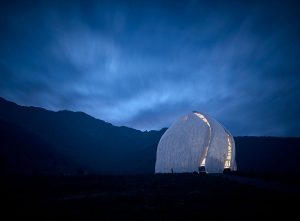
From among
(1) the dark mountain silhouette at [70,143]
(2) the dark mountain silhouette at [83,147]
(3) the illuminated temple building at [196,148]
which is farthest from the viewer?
(1) the dark mountain silhouette at [70,143]

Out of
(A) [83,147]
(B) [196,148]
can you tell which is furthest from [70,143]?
(B) [196,148]

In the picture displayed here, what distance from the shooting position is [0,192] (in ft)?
41.4

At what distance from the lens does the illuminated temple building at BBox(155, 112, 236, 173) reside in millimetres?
26875

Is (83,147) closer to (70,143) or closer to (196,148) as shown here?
(70,143)

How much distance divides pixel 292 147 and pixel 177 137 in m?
63.5

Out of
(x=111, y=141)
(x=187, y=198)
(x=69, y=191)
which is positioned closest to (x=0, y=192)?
(x=69, y=191)

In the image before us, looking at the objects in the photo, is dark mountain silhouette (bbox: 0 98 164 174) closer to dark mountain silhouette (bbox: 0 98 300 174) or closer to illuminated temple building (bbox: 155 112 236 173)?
dark mountain silhouette (bbox: 0 98 300 174)

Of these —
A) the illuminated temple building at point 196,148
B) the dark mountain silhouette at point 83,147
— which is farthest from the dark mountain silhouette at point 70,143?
the illuminated temple building at point 196,148

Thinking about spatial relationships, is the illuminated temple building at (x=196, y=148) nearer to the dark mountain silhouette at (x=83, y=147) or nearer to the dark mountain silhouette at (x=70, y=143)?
the dark mountain silhouette at (x=83, y=147)

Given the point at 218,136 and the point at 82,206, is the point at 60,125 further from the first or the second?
the point at 82,206

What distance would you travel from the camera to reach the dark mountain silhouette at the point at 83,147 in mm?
54250

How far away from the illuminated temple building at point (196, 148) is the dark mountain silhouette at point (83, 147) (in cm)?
448

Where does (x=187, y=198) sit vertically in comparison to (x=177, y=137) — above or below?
below

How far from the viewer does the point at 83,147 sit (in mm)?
107938
